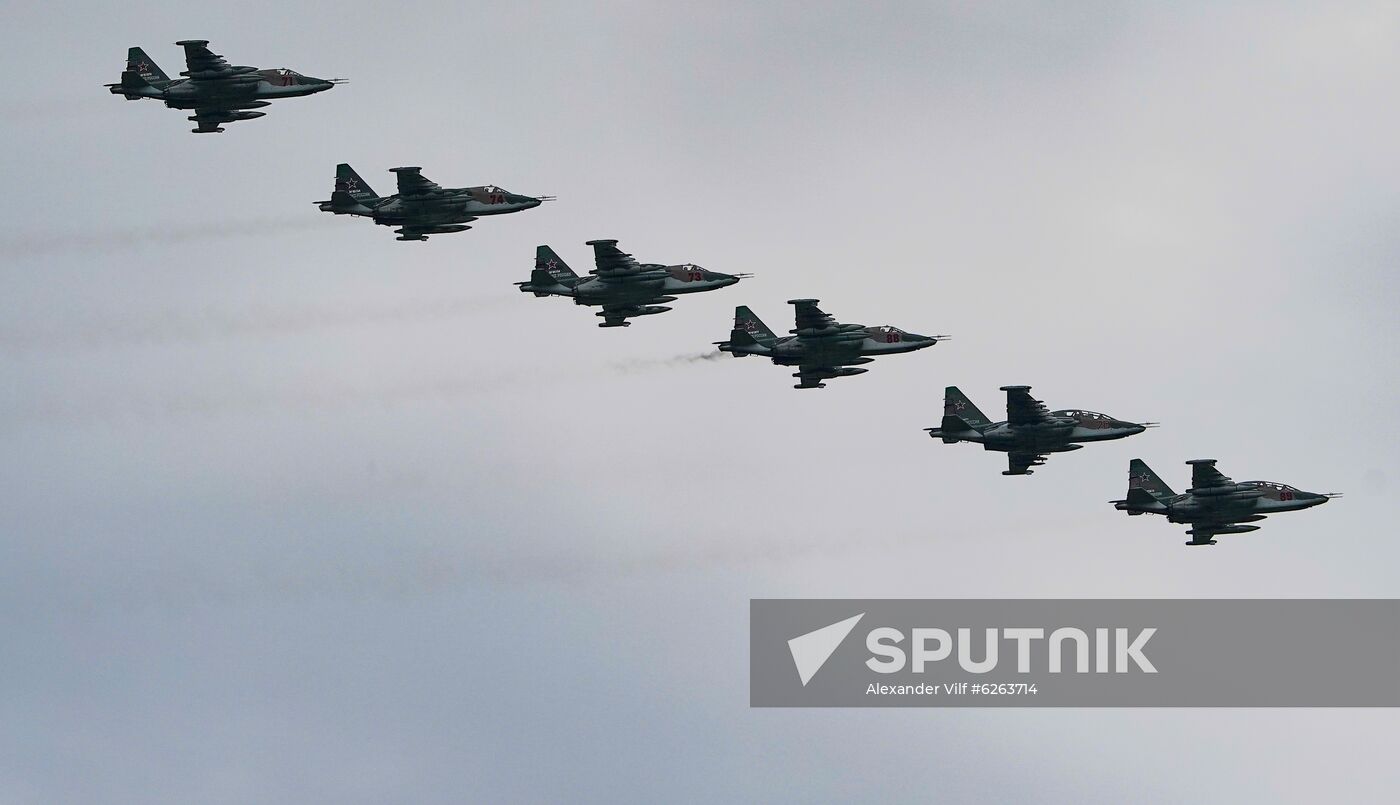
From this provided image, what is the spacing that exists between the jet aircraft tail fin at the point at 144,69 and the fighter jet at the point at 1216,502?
2428 inches

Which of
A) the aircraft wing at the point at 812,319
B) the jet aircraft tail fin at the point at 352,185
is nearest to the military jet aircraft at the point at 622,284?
the aircraft wing at the point at 812,319

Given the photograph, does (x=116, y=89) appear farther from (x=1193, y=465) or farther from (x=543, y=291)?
(x=1193, y=465)

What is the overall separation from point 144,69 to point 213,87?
5.22m

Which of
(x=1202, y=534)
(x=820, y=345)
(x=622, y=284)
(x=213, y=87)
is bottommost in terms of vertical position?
(x=1202, y=534)

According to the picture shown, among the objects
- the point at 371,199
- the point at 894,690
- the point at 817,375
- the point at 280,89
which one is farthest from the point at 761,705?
the point at 280,89

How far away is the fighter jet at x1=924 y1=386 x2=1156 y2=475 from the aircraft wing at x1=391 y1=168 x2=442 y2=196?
33816 mm

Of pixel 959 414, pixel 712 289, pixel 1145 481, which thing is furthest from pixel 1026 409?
pixel 712 289

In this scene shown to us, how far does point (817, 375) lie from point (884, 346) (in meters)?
4.37

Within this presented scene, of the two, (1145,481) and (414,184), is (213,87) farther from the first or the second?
(1145,481)

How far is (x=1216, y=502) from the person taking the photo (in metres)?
120

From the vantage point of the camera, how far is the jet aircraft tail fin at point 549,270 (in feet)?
391

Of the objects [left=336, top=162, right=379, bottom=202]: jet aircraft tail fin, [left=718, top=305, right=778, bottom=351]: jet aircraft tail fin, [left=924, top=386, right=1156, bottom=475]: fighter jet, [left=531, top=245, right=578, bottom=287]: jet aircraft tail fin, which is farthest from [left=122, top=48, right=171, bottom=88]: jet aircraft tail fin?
[left=924, top=386, right=1156, bottom=475]: fighter jet

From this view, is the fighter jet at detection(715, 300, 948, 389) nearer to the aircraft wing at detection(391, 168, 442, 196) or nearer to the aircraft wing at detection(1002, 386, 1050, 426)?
the aircraft wing at detection(1002, 386, 1050, 426)

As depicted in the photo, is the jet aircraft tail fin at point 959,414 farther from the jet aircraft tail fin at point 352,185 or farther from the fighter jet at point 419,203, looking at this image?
the jet aircraft tail fin at point 352,185
